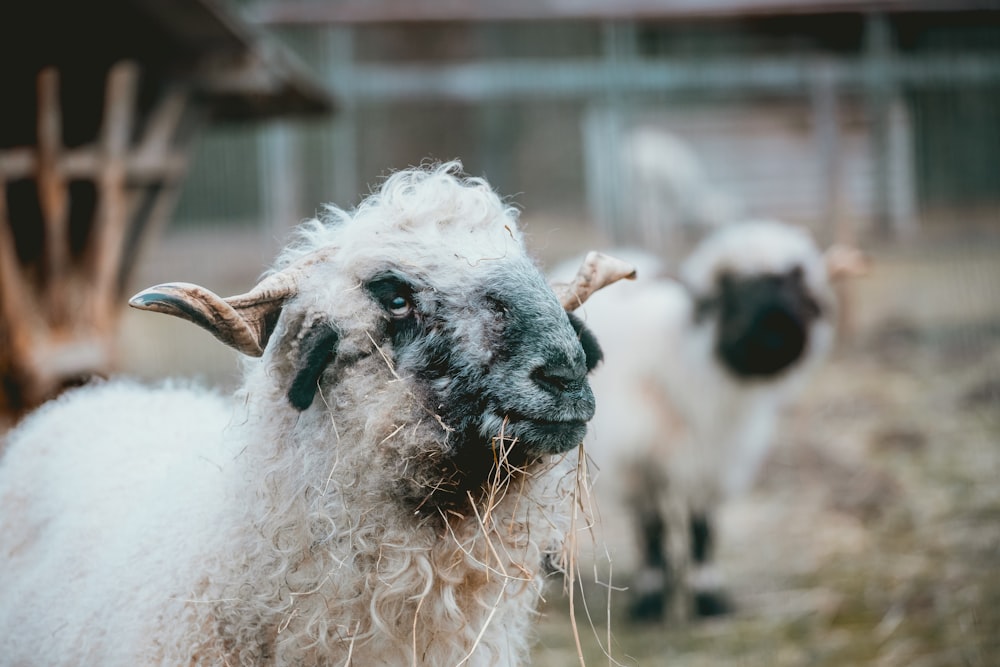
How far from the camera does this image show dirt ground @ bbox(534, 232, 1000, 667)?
16.4 ft

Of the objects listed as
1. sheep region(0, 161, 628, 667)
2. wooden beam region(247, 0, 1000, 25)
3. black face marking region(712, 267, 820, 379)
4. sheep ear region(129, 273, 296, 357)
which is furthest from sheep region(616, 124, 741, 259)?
sheep ear region(129, 273, 296, 357)

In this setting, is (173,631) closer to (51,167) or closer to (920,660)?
(51,167)

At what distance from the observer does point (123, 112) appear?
5.39m

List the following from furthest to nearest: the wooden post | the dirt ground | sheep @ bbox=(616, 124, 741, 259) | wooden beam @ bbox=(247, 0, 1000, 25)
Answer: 1. sheep @ bbox=(616, 124, 741, 259)
2. wooden beam @ bbox=(247, 0, 1000, 25)
3. the dirt ground
4. the wooden post

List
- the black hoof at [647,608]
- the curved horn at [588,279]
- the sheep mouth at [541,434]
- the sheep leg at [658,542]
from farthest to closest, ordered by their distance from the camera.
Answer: the sheep leg at [658,542] → the black hoof at [647,608] → the curved horn at [588,279] → the sheep mouth at [541,434]

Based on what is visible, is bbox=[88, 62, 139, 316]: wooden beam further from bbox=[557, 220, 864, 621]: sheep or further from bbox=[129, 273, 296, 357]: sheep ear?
bbox=[129, 273, 296, 357]: sheep ear

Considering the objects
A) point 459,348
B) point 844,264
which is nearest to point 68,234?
point 459,348

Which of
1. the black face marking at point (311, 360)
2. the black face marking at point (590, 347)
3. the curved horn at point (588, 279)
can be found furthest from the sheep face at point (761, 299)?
the black face marking at point (311, 360)

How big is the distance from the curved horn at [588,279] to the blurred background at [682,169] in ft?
10.9

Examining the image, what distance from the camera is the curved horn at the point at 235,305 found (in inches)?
80.9

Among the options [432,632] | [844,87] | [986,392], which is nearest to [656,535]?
[432,632]

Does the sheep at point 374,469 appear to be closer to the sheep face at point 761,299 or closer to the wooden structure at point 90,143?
the wooden structure at point 90,143

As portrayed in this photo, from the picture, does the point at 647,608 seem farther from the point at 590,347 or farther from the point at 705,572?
the point at 590,347

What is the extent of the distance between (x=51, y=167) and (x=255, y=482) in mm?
3409
